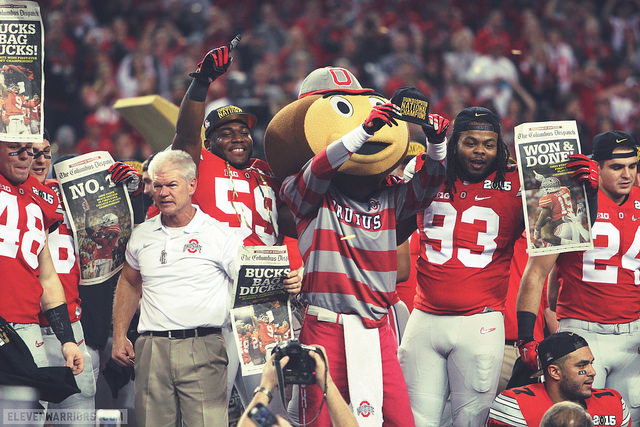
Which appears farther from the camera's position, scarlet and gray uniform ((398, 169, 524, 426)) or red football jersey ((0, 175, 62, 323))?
scarlet and gray uniform ((398, 169, 524, 426))

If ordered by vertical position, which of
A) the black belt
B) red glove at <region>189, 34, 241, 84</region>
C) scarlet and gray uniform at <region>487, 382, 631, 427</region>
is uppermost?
red glove at <region>189, 34, 241, 84</region>

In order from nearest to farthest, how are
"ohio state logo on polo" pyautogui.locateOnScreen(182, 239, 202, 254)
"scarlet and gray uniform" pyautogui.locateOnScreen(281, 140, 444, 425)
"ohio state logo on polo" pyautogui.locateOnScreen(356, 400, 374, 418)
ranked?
1. "ohio state logo on polo" pyautogui.locateOnScreen(356, 400, 374, 418)
2. "scarlet and gray uniform" pyautogui.locateOnScreen(281, 140, 444, 425)
3. "ohio state logo on polo" pyautogui.locateOnScreen(182, 239, 202, 254)

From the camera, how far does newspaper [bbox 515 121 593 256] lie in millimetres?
4750

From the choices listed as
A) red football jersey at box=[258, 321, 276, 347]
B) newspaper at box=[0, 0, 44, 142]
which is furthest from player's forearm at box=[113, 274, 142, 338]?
newspaper at box=[0, 0, 44, 142]

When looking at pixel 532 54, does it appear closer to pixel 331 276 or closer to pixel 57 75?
pixel 57 75

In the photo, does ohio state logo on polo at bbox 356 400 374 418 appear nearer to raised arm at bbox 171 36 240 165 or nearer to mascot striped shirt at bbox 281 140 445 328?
mascot striped shirt at bbox 281 140 445 328

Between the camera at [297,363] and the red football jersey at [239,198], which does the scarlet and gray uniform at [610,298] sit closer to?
the red football jersey at [239,198]

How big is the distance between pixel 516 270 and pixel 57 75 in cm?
616

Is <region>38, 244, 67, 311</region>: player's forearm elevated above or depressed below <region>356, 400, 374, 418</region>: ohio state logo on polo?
above

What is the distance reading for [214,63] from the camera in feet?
14.4

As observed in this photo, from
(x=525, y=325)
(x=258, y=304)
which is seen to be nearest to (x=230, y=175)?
(x=258, y=304)

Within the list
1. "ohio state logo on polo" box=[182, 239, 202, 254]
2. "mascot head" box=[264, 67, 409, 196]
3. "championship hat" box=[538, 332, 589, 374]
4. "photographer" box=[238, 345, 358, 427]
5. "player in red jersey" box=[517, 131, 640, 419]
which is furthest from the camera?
"player in red jersey" box=[517, 131, 640, 419]

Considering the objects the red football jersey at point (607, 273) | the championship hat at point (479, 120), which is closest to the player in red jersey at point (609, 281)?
the red football jersey at point (607, 273)

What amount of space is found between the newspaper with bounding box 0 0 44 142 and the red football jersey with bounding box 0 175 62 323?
304 mm
